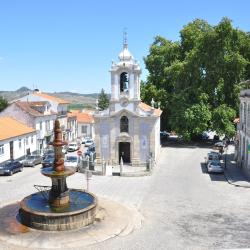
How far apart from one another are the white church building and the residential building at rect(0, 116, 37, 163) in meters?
9.47

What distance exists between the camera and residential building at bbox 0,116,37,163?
39.3 m

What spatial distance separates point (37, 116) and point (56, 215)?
3185 cm

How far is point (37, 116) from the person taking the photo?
48.9m

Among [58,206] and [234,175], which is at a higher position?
[234,175]

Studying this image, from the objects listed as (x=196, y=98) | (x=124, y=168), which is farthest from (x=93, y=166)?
(x=196, y=98)

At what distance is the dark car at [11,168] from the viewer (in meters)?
34.0

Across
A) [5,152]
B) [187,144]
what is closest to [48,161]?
[5,152]

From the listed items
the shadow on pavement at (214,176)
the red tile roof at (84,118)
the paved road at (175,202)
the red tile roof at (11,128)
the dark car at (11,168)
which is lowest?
the paved road at (175,202)

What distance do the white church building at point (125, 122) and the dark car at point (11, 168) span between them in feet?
26.7

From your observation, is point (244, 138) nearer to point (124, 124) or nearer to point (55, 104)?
point (124, 124)

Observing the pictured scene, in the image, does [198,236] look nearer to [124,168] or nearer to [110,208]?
[110,208]

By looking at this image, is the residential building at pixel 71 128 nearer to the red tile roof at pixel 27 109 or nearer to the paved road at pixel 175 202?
the red tile roof at pixel 27 109

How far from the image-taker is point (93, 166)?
36.4 meters

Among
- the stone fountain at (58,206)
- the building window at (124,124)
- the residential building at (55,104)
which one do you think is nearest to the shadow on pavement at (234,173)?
the building window at (124,124)
